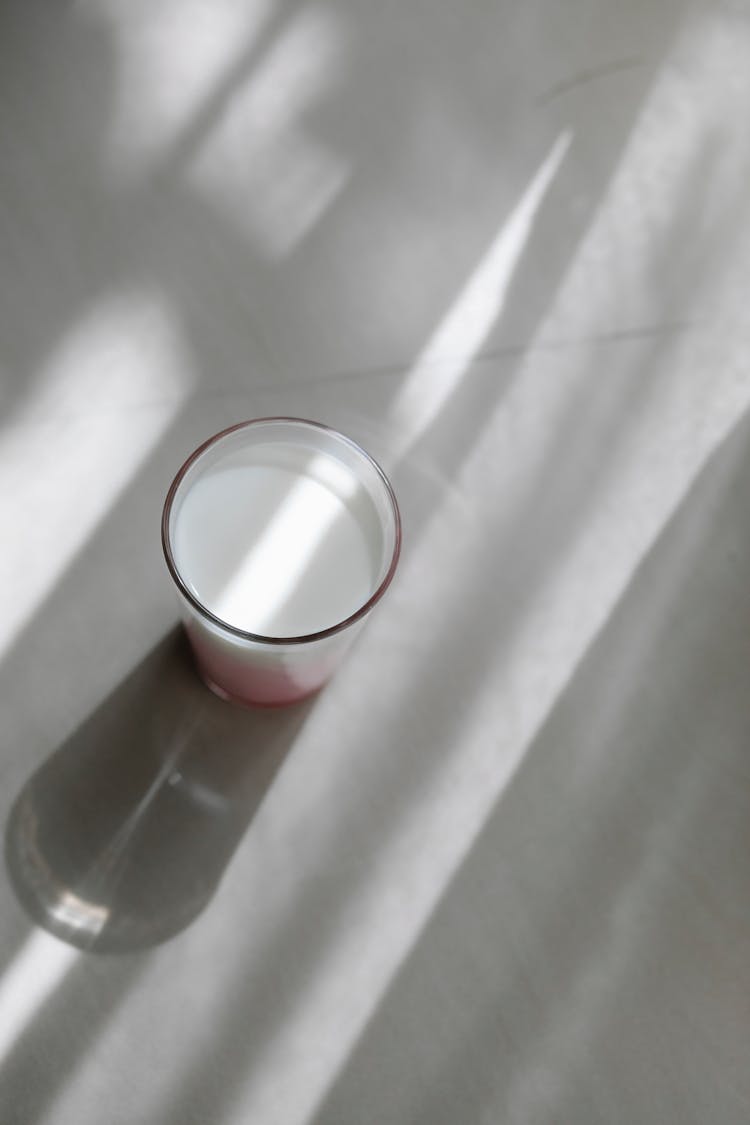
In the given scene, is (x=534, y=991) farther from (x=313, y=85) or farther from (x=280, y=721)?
(x=313, y=85)

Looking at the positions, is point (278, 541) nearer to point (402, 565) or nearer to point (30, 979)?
point (402, 565)

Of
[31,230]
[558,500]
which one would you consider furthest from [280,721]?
[31,230]

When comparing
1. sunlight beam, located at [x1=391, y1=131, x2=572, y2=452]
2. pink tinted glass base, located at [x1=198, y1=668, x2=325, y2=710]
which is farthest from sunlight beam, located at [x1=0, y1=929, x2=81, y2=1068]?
sunlight beam, located at [x1=391, y1=131, x2=572, y2=452]

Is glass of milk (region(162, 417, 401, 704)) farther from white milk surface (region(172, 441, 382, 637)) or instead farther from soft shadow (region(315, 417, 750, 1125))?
soft shadow (region(315, 417, 750, 1125))

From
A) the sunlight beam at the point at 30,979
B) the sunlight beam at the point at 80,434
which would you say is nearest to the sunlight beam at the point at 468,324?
the sunlight beam at the point at 80,434

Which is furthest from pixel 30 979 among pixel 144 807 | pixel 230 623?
pixel 230 623
